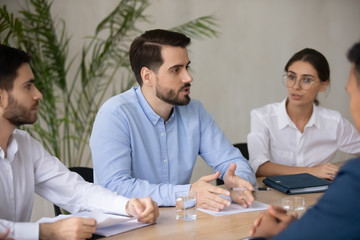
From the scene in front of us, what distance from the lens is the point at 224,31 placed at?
5.02m

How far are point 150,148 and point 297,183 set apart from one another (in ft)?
2.72

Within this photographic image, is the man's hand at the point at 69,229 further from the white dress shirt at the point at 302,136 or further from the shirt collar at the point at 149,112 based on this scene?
the white dress shirt at the point at 302,136

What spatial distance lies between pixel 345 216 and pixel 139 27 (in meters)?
3.45

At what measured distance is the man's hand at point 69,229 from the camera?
5.57 ft

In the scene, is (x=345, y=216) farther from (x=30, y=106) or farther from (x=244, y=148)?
(x=244, y=148)

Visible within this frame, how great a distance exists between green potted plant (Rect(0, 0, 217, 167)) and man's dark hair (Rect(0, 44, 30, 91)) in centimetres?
129

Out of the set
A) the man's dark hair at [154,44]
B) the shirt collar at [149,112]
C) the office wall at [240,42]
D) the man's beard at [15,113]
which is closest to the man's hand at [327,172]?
the shirt collar at [149,112]

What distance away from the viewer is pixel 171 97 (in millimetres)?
2633

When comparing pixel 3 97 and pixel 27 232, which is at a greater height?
pixel 3 97

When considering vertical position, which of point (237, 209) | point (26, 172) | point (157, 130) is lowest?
point (237, 209)

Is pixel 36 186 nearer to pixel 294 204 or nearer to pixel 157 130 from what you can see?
pixel 157 130

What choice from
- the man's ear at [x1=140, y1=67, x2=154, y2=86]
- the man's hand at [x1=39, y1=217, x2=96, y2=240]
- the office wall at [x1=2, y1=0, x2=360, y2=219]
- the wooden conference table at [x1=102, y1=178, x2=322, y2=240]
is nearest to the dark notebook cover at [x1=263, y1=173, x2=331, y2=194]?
the wooden conference table at [x1=102, y1=178, x2=322, y2=240]

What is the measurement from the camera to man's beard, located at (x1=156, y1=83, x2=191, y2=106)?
8.63 ft

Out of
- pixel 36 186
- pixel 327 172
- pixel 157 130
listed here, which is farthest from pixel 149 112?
pixel 327 172
